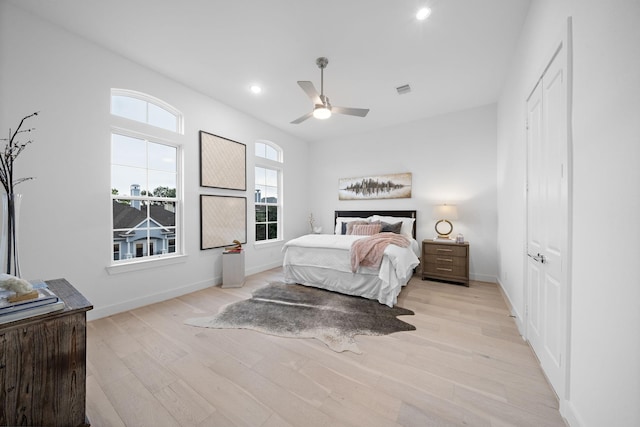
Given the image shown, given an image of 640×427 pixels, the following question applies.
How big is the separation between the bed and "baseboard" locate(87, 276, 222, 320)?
1.36 meters

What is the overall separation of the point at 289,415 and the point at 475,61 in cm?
412

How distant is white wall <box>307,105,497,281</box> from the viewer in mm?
4180

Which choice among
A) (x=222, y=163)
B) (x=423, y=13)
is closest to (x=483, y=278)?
(x=423, y=13)

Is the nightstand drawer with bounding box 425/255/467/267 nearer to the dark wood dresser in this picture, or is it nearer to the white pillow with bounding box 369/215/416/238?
the white pillow with bounding box 369/215/416/238

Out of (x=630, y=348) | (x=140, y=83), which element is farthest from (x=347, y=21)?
(x=630, y=348)

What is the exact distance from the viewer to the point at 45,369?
1.18m

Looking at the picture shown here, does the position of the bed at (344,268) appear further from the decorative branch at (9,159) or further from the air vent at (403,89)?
the decorative branch at (9,159)

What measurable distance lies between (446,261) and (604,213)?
10.3ft

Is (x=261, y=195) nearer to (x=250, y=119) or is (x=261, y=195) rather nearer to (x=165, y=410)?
(x=250, y=119)

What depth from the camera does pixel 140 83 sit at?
3057 millimetres

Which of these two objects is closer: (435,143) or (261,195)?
(435,143)

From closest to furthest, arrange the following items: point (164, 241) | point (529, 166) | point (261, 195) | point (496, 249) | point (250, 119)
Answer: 1. point (529, 166)
2. point (164, 241)
3. point (496, 249)
4. point (250, 119)
5. point (261, 195)

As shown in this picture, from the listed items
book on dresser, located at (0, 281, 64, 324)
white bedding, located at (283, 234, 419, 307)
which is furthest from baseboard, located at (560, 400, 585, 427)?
book on dresser, located at (0, 281, 64, 324)

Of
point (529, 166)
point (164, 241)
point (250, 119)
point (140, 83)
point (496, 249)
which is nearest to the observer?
point (529, 166)
